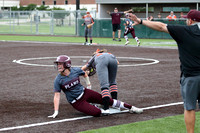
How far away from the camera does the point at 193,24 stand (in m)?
6.11

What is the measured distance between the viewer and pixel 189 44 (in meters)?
6.04

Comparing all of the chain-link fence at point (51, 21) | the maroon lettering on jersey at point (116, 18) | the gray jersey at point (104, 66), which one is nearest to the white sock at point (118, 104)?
the gray jersey at point (104, 66)

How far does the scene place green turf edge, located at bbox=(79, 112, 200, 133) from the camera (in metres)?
6.87

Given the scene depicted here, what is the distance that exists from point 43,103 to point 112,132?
288 cm

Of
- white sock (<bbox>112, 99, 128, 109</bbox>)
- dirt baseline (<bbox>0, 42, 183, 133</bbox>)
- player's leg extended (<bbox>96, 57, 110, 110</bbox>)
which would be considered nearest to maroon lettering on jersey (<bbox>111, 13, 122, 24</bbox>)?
dirt baseline (<bbox>0, 42, 183, 133</bbox>)

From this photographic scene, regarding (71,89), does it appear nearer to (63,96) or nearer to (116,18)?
(63,96)

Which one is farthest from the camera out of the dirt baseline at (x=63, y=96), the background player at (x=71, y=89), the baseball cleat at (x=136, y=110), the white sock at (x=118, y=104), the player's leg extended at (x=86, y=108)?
the white sock at (x=118, y=104)

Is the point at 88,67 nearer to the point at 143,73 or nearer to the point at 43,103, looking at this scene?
the point at 43,103

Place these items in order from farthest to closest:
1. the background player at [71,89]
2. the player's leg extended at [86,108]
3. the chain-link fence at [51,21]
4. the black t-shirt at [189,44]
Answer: the chain-link fence at [51,21], the player's leg extended at [86,108], the background player at [71,89], the black t-shirt at [189,44]

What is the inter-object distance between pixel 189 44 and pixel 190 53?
14 centimetres

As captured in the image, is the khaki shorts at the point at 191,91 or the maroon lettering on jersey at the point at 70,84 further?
the maroon lettering on jersey at the point at 70,84

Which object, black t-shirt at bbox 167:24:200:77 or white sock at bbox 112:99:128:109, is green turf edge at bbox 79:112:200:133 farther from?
black t-shirt at bbox 167:24:200:77

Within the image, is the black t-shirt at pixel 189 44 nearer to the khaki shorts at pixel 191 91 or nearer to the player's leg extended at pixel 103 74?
the khaki shorts at pixel 191 91

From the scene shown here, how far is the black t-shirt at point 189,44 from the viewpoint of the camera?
6.00 m
